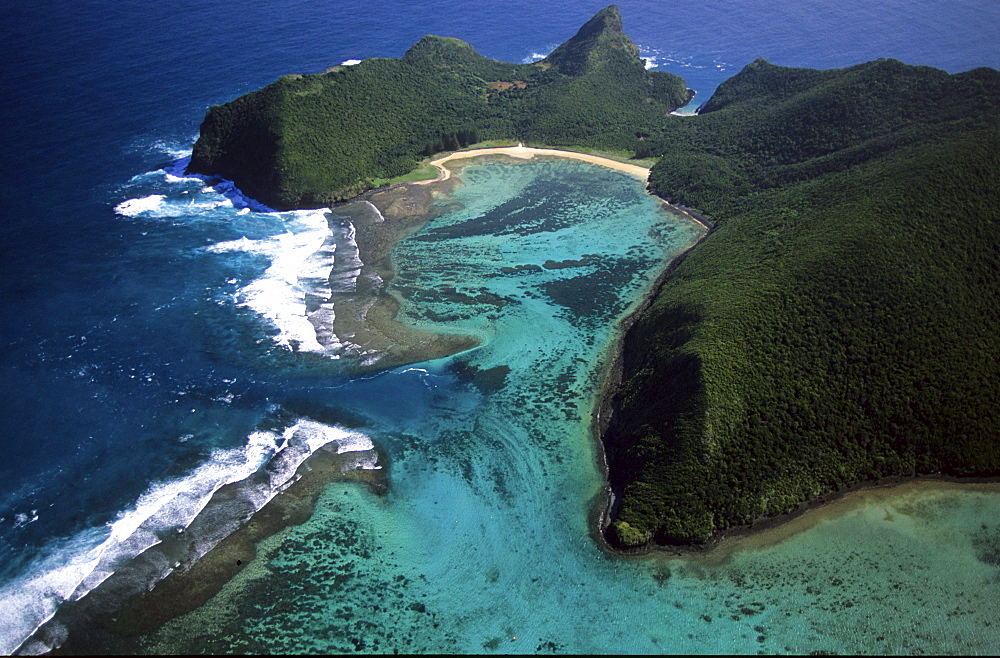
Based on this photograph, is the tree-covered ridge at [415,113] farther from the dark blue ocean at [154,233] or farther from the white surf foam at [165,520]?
the white surf foam at [165,520]

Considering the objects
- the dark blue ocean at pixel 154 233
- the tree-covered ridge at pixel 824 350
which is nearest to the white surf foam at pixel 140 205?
the dark blue ocean at pixel 154 233

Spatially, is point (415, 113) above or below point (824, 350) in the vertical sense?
above

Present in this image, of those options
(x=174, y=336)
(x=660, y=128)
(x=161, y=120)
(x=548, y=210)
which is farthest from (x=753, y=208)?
(x=161, y=120)

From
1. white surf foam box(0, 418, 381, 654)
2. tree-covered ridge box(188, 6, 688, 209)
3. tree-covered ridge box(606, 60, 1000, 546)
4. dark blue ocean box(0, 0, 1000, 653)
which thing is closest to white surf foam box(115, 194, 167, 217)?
dark blue ocean box(0, 0, 1000, 653)

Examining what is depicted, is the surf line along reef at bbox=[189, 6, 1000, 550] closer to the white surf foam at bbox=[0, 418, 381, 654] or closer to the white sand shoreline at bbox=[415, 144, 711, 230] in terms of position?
the white sand shoreline at bbox=[415, 144, 711, 230]

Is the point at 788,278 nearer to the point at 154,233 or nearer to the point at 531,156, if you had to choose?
the point at 531,156

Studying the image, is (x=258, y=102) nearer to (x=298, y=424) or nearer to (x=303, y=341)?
(x=303, y=341)

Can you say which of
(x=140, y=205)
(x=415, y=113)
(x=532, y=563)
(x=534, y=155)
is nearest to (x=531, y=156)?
(x=534, y=155)
